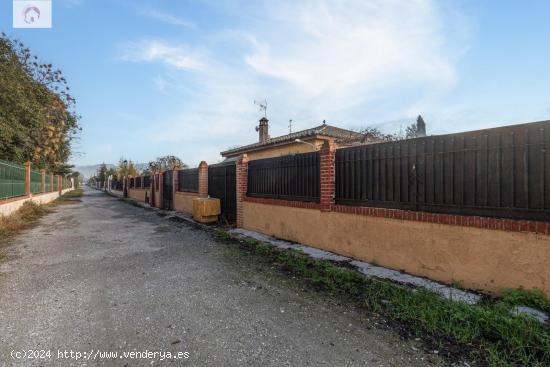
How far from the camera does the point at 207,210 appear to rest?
1044 cm

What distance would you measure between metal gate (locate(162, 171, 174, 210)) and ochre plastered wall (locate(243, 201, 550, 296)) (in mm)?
11836

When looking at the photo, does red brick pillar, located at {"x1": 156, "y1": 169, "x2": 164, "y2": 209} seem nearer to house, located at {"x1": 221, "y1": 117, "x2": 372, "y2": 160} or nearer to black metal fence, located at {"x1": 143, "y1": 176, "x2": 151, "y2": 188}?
black metal fence, located at {"x1": 143, "y1": 176, "x2": 151, "y2": 188}

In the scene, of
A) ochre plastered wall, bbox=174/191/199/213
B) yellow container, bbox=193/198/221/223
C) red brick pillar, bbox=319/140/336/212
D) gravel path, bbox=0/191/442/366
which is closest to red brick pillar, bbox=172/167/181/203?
ochre plastered wall, bbox=174/191/199/213

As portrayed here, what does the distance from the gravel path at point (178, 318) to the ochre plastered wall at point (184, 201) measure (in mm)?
7573

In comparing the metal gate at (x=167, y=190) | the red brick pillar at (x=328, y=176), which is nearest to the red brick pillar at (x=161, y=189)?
the metal gate at (x=167, y=190)

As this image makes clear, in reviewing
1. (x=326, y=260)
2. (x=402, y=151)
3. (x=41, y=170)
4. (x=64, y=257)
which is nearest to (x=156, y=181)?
(x=41, y=170)

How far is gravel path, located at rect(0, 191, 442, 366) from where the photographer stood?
2525 mm

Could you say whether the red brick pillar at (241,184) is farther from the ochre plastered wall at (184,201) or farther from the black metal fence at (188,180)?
the black metal fence at (188,180)

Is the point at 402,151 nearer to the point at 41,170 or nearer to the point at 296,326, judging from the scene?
the point at 296,326

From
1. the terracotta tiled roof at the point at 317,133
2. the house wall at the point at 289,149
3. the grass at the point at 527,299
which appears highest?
the terracotta tiled roof at the point at 317,133

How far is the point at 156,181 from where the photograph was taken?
18703 millimetres

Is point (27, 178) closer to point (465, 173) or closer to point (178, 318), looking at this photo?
point (178, 318)

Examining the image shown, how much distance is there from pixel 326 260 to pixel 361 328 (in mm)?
2457

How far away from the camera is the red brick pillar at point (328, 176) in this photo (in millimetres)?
6168
